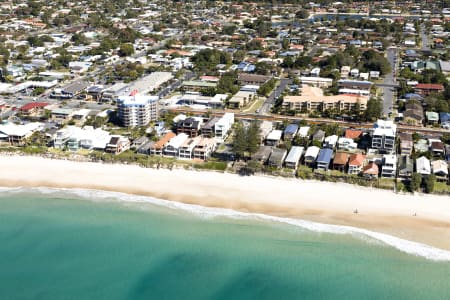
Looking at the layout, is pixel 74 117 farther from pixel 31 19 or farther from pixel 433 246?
pixel 31 19

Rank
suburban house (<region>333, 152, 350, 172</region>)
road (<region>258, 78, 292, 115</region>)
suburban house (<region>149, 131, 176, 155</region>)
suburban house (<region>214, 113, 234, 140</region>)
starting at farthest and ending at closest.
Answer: road (<region>258, 78, 292, 115</region>), suburban house (<region>214, 113, 234, 140</region>), suburban house (<region>149, 131, 176, 155</region>), suburban house (<region>333, 152, 350, 172</region>)

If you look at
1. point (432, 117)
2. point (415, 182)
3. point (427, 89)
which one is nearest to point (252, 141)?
point (415, 182)

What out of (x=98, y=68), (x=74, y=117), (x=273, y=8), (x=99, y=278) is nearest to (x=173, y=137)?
(x=74, y=117)

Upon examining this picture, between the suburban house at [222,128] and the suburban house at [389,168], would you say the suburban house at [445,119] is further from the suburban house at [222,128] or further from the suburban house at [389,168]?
the suburban house at [222,128]

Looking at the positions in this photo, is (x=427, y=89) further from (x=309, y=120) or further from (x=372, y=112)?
(x=309, y=120)

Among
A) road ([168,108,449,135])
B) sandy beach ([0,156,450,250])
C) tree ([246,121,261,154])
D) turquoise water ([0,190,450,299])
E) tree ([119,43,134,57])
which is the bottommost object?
turquoise water ([0,190,450,299])

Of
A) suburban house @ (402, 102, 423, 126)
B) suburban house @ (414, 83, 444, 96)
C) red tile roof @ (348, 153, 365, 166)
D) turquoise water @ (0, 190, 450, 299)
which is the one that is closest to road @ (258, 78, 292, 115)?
suburban house @ (402, 102, 423, 126)

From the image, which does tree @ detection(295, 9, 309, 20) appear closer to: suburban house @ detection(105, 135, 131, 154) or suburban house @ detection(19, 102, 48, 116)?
suburban house @ detection(19, 102, 48, 116)
